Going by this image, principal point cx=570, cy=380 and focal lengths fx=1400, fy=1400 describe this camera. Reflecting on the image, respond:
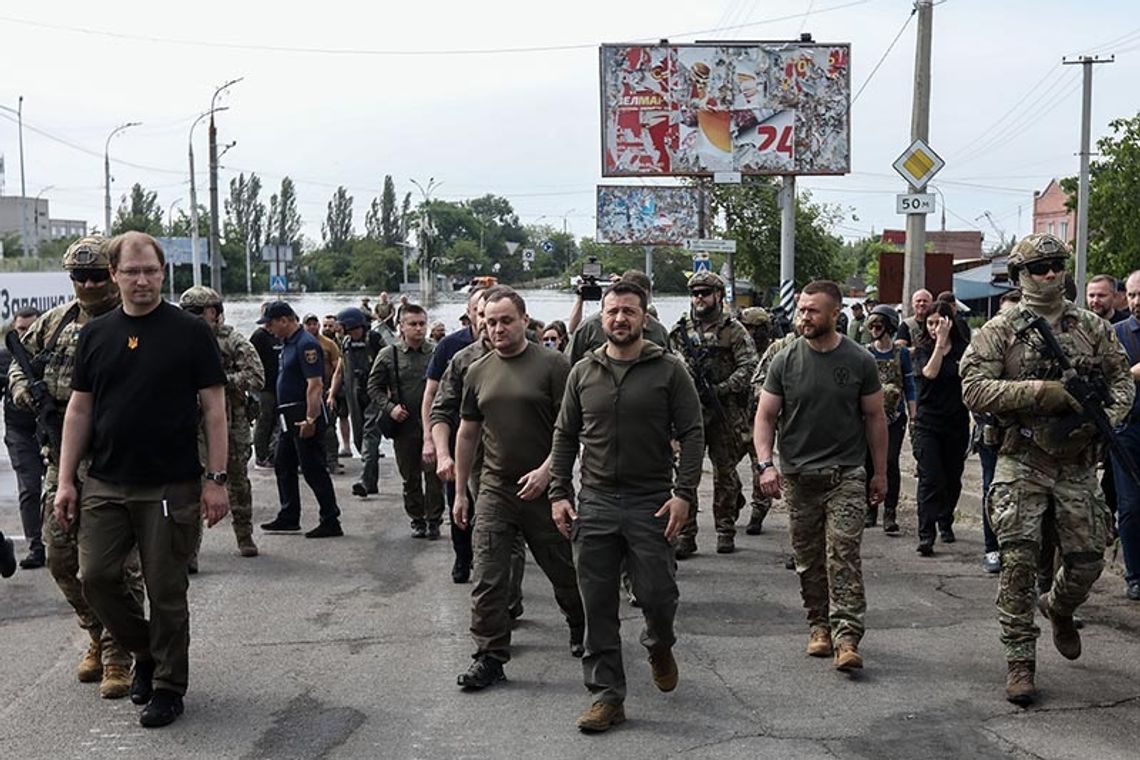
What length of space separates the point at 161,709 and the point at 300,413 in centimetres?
505

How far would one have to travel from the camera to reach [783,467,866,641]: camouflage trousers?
6926 millimetres

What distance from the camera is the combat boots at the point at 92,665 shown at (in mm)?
6688

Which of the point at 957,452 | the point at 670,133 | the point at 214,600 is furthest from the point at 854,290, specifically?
the point at 214,600

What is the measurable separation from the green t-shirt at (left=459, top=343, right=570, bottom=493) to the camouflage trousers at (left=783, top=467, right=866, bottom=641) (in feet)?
4.38

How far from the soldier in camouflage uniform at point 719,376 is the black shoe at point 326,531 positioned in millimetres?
2857

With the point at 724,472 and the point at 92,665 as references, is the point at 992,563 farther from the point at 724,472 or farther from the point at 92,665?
the point at 92,665

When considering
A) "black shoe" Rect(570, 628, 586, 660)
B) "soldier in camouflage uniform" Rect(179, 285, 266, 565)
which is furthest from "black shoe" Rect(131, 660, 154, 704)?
"soldier in camouflage uniform" Rect(179, 285, 266, 565)

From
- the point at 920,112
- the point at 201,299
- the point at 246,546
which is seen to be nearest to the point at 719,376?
the point at 246,546

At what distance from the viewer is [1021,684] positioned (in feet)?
20.4

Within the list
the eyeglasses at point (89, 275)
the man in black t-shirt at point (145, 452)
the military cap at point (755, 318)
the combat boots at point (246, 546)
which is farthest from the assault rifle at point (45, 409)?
the military cap at point (755, 318)

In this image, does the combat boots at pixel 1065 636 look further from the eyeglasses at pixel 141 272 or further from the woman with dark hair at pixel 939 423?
the eyeglasses at pixel 141 272

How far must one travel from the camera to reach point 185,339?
6.06 meters

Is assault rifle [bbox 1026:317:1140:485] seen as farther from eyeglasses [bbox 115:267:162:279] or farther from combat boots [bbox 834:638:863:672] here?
eyeglasses [bbox 115:267:162:279]

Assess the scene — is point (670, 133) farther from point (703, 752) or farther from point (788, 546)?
point (703, 752)
